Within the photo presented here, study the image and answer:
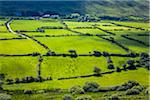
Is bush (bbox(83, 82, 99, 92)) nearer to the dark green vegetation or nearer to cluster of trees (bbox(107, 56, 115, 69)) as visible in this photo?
the dark green vegetation

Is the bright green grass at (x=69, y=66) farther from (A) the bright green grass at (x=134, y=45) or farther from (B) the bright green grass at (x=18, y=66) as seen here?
(A) the bright green grass at (x=134, y=45)

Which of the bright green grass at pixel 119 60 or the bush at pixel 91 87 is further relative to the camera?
the bright green grass at pixel 119 60

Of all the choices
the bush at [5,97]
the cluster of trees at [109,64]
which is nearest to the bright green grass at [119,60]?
the cluster of trees at [109,64]

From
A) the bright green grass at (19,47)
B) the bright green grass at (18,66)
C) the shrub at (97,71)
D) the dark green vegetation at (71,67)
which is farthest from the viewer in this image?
the bright green grass at (19,47)

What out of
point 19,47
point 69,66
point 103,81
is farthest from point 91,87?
point 19,47

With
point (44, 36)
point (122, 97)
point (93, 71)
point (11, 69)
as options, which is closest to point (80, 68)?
point (93, 71)

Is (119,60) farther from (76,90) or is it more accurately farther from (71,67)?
(76,90)
